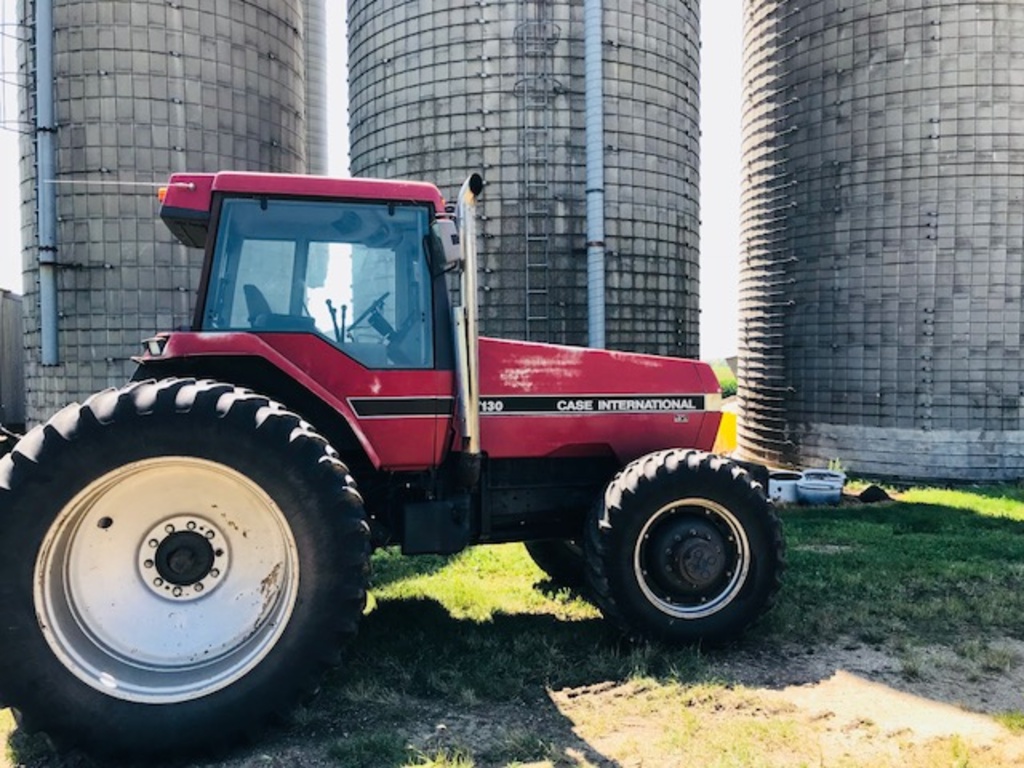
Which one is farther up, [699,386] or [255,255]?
[255,255]

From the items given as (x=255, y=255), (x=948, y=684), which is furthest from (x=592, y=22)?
(x=948, y=684)

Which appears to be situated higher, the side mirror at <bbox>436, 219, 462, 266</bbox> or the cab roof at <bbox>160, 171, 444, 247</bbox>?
the cab roof at <bbox>160, 171, 444, 247</bbox>

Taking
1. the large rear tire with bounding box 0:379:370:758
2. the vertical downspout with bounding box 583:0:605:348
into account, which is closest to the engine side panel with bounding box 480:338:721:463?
the large rear tire with bounding box 0:379:370:758

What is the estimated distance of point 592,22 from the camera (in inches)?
356

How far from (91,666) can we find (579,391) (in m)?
2.99

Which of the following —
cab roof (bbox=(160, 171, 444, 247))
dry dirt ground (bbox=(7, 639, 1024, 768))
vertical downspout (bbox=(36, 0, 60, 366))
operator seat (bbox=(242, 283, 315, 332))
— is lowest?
dry dirt ground (bbox=(7, 639, 1024, 768))

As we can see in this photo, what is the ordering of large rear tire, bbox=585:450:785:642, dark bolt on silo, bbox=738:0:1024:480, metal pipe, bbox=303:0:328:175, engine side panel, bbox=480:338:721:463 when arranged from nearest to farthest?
large rear tire, bbox=585:450:785:642 < engine side panel, bbox=480:338:721:463 < dark bolt on silo, bbox=738:0:1024:480 < metal pipe, bbox=303:0:328:175

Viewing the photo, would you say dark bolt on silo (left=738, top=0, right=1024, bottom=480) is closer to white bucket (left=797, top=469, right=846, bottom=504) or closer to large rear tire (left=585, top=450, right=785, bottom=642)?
white bucket (left=797, top=469, right=846, bottom=504)

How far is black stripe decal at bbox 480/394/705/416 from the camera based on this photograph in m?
4.44

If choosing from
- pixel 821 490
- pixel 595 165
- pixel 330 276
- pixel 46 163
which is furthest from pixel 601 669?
pixel 46 163

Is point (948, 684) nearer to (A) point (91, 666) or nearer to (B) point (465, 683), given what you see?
(B) point (465, 683)

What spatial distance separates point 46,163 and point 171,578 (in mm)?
7638

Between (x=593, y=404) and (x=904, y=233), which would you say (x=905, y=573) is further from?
(x=904, y=233)

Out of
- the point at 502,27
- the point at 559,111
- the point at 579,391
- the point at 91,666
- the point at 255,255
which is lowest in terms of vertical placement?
the point at 91,666
